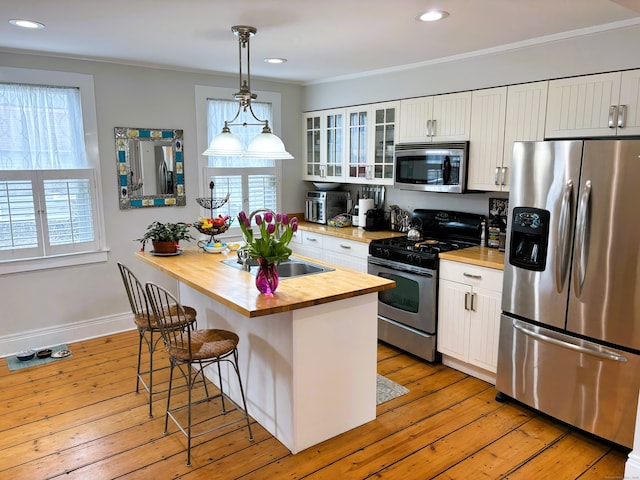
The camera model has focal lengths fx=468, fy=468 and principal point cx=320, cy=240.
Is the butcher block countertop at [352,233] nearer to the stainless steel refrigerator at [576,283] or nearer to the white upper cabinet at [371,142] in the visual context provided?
the white upper cabinet at [371,142]

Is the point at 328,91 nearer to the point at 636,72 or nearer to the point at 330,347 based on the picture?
the point at 636,72

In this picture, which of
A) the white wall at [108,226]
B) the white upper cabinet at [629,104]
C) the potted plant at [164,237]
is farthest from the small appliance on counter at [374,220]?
the white upper cabinet at [629,104]

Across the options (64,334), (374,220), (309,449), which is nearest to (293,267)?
(309,449)

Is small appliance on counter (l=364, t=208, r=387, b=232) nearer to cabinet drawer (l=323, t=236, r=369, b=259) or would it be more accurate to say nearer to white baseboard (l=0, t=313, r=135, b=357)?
cabinet drawer (l=323, t=236, r=369, b=259)

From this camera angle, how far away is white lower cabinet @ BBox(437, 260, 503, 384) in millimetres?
3227

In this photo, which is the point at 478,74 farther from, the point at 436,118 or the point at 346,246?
the point at 346,246

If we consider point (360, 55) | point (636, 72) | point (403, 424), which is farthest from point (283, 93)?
point (403, 424)

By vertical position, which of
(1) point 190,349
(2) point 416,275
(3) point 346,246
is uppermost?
(3) point 346,246

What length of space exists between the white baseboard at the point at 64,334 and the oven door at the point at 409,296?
2.44m

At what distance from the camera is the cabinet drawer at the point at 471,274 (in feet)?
10.4

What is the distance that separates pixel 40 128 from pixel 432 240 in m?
3.40

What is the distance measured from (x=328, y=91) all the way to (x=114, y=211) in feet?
8.09

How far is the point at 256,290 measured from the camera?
2.57 m

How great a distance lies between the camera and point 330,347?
Result: 2.63m
